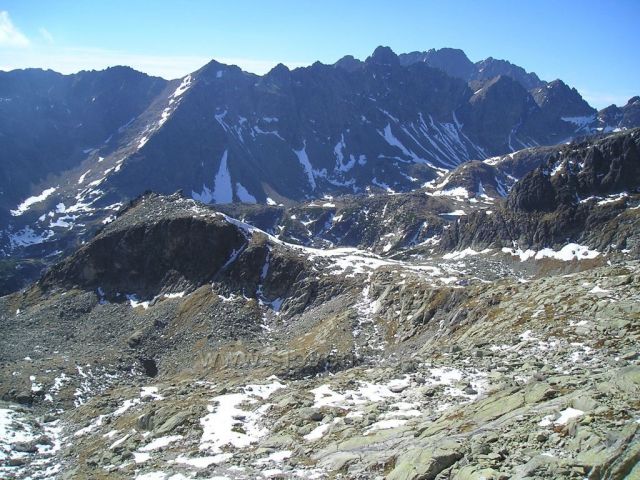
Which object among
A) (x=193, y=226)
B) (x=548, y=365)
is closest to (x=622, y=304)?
(x=548, y=365)

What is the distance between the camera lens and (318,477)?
24.2m

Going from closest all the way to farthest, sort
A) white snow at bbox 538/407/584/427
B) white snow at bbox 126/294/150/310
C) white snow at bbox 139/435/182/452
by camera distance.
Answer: white snow at bbox 538/407/584/427 < white snow at bbox 139/435/182/452 < white snow at bbox 126/294/150/310

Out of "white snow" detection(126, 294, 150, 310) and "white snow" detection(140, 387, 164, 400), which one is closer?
"white snow" detection(140, 387, 164, 400)

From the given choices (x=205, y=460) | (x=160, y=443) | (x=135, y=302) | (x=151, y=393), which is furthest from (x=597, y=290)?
(x=135, y=302)

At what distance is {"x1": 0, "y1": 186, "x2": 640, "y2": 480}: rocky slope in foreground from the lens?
71.4 ft

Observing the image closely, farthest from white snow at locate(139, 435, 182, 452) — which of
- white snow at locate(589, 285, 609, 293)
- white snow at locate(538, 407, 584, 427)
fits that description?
white snow at locate(589, 285, 609, 293)

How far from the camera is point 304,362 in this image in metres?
62.9

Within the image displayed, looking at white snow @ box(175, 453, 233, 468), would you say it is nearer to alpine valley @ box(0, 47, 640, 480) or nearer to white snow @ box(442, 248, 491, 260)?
alpine valley @ box(0, 47, 640, 480)

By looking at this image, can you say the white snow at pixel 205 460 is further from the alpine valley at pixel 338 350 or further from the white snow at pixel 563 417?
the white snow at pixel 563 417

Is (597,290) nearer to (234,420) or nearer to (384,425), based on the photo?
(384,425)

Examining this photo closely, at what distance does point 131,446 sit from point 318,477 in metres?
18.9

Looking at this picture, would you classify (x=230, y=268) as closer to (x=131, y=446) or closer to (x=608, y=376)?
(x=131, y=446)

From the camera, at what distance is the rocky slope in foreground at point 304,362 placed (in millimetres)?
21750

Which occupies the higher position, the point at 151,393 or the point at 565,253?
the point at 565,253
